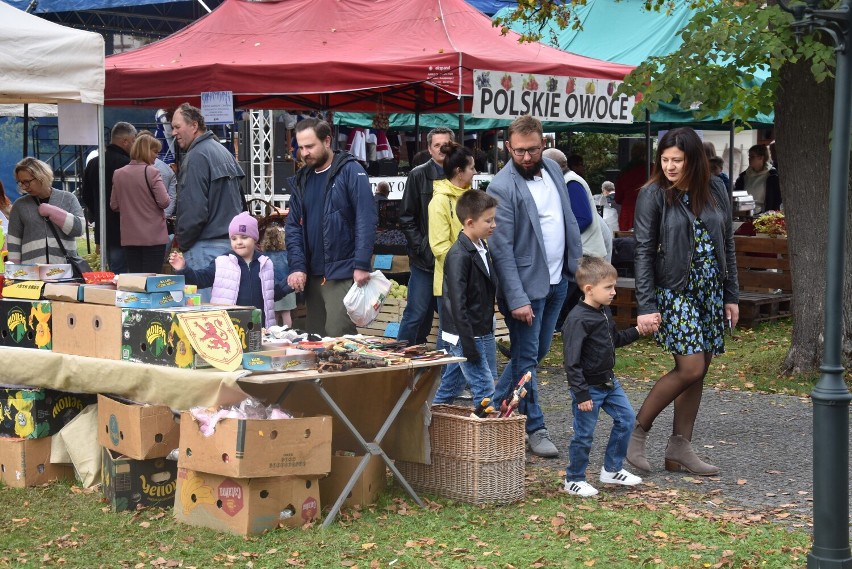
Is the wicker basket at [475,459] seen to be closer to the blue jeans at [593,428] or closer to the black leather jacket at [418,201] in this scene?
the blue jeans at [593,428]

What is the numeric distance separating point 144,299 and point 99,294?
317mm

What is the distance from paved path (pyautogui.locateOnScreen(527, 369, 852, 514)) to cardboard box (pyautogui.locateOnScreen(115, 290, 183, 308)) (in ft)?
8.29

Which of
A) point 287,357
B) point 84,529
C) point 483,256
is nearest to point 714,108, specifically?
point 483,256

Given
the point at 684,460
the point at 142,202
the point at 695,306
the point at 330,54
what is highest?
the point at 330,54

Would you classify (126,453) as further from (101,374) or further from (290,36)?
(290,36)

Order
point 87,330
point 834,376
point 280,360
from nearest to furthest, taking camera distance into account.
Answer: point 834,376 < point 280,360 < point 87,330

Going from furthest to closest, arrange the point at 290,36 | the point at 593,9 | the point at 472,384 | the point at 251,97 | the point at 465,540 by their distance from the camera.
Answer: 1. the point at 593,9
2. the point at 251,97
3. the point at 290,36
4. the point at 472,384
5. the point at 465,540

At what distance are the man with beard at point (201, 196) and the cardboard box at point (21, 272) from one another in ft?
5.77

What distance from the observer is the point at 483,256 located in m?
6.61

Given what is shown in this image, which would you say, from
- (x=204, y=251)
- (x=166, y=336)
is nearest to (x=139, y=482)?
(x=166, y=336)

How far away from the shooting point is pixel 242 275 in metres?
7.43

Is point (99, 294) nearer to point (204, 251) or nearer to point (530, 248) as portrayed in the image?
point (530, 248)

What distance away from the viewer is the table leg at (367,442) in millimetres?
5617

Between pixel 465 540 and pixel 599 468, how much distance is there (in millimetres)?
1688
